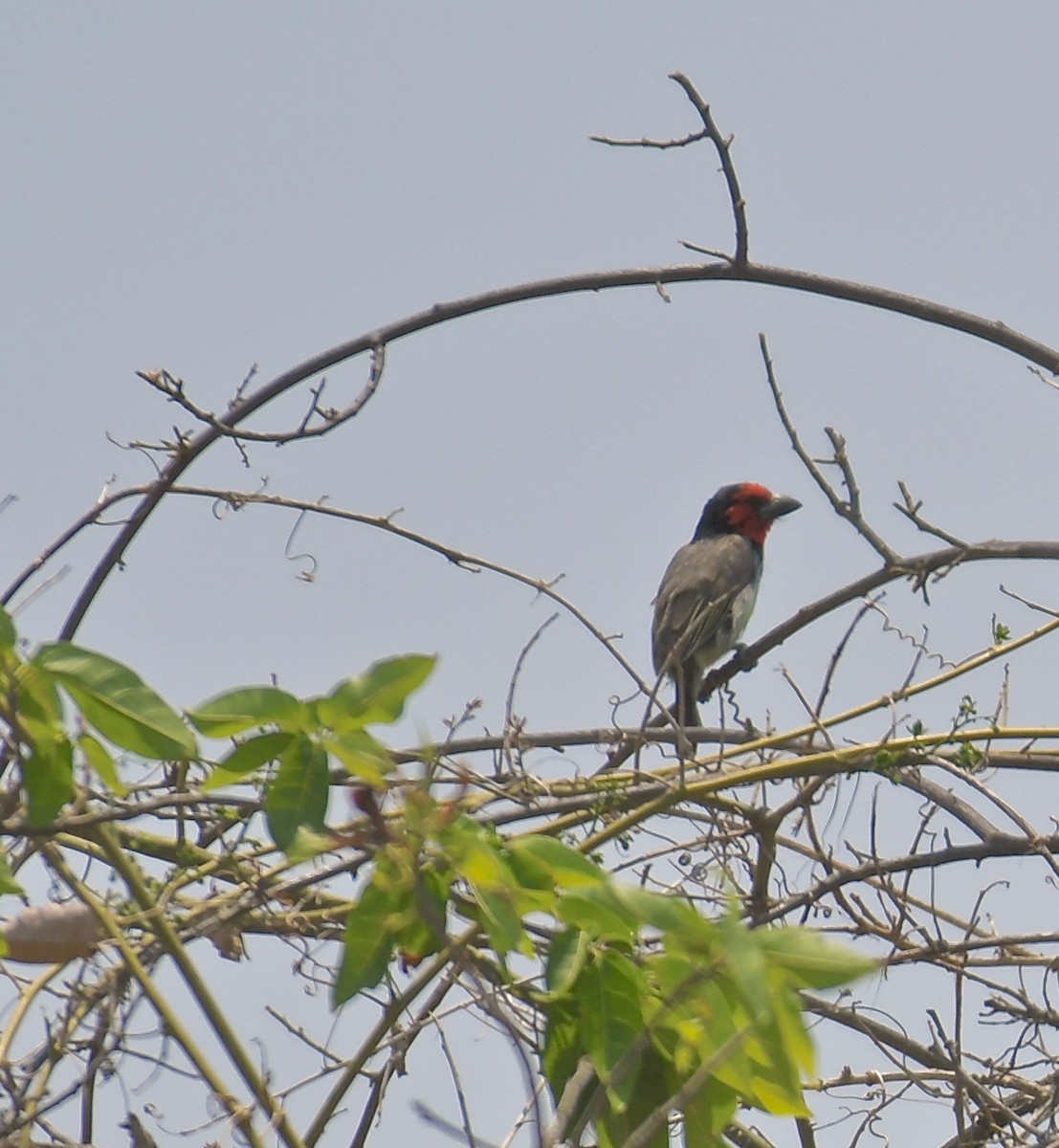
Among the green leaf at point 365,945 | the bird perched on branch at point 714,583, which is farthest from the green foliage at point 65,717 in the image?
the bird perched on branch at point 714,583

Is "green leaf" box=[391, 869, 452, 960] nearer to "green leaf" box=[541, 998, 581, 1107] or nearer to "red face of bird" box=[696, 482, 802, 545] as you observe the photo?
"green leaf" box=[541, 998, 581, 1107]

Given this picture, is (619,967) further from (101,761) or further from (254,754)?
(101,761)

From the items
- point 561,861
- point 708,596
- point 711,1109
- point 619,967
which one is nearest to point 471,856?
point 561,861

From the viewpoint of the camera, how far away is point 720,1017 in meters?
1.60

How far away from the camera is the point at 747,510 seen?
916 centimetres

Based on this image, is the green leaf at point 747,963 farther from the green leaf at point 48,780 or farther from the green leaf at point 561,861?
the green leaf at point 48,780

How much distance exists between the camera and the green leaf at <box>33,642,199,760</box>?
154cm

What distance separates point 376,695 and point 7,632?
0.37m

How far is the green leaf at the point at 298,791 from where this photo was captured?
1.58 m

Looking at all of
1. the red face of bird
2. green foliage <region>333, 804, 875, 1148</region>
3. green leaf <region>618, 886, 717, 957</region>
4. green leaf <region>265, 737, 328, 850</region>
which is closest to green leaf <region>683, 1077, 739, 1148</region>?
green foliage <region>333, 804, 875, 1148</region>

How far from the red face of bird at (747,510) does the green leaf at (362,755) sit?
299 inches

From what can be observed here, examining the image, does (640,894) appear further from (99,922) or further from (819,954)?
(99,922)

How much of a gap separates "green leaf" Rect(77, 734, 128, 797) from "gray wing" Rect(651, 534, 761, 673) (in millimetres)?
5801

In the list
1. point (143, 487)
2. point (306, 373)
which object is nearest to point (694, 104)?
point (306, 373)
